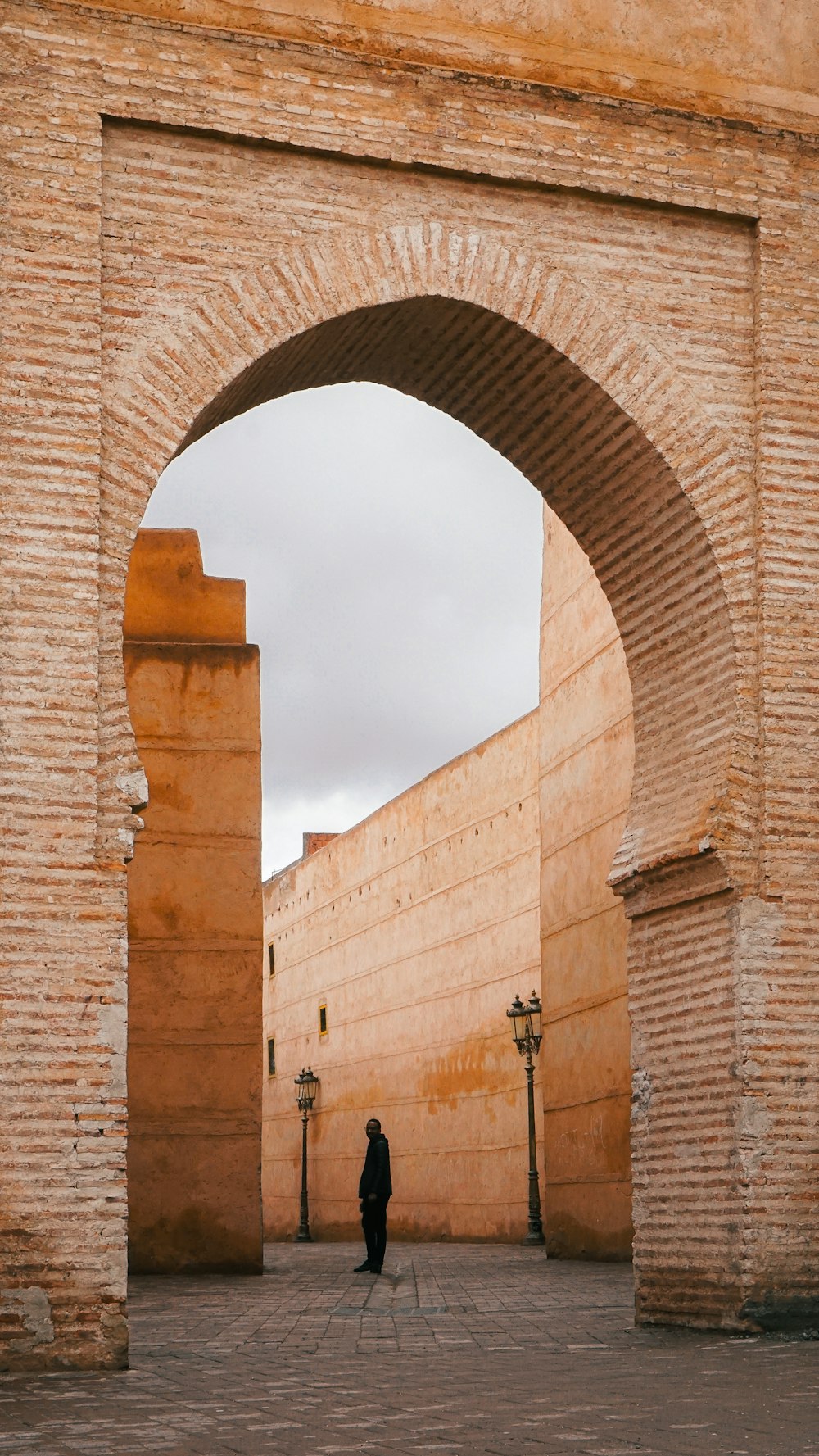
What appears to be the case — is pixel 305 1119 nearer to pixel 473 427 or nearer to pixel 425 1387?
pixel 473 427

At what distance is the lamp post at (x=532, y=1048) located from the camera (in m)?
17.4

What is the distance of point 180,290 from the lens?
27.6ft

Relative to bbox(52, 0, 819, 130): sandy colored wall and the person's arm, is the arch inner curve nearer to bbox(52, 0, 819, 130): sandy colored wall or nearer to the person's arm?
bbox(52, 0, 819, 130): sandy colored wall

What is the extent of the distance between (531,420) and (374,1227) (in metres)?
6.88

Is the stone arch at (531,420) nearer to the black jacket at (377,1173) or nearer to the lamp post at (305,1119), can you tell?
the black jacket at (377,1173)

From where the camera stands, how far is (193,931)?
46.9 feet

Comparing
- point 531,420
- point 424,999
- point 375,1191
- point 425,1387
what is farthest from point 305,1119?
point 425,1387

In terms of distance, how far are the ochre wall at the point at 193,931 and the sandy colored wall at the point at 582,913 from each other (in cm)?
273

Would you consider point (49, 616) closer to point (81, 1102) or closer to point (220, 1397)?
point (81, 1102)

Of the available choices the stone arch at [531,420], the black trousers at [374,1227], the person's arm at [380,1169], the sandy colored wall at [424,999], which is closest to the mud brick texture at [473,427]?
the stone arch at [531,420]

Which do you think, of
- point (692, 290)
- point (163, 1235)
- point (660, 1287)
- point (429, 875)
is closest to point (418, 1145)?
point (429, 875)

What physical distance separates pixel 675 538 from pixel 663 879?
1714 millimetres

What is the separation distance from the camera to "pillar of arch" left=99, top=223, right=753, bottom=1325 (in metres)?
8.38

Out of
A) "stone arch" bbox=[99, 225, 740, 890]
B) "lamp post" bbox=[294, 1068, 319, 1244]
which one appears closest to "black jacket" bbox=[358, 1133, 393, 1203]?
"stone arch" bbox=[99, 225, 740, 890]
